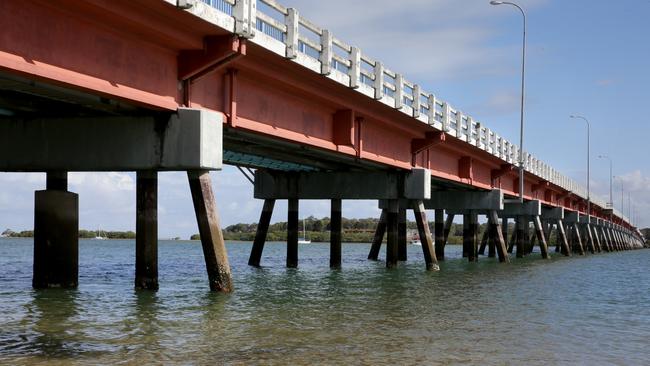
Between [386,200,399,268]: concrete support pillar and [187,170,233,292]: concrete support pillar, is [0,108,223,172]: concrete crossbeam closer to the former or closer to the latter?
[187,170,233,292]: concrete support pillar

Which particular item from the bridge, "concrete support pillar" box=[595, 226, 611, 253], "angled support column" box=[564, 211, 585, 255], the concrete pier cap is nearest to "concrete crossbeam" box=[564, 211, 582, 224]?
"angled support column" box=[564, 211, 585, 255]

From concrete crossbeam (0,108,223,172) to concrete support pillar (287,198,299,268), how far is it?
20079 mm

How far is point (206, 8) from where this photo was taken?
19406mm

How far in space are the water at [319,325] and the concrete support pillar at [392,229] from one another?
1135 centimetres

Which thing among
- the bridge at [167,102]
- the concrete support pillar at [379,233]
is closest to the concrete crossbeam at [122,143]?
the bridge at [167,102]

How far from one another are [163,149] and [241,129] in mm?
3359

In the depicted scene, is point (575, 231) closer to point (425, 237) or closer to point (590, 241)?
point (590, 241)

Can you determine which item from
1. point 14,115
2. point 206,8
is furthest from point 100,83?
point 14,115

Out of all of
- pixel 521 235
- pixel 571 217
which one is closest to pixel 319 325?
pixel 521 235

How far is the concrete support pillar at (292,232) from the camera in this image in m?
41.9

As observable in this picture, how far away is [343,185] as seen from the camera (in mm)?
40125

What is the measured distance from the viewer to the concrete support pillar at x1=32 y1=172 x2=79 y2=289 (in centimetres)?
2341

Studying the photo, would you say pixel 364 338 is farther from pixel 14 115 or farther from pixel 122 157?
pixel 14 115

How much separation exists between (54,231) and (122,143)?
4.00 m
